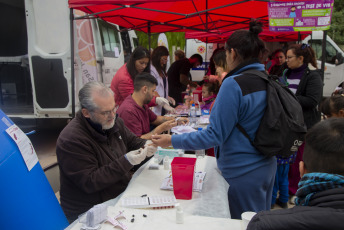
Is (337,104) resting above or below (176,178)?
above

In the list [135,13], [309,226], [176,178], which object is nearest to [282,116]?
[176,178]

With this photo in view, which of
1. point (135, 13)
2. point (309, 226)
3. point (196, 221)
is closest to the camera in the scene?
point (309, 226)

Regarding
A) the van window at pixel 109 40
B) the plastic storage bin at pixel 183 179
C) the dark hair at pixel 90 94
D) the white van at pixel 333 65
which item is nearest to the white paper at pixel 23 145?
the dark hair at pixel 90 94

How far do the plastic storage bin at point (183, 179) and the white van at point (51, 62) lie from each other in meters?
2.67

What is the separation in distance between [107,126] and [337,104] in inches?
84.7

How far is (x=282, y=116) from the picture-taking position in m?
1.64

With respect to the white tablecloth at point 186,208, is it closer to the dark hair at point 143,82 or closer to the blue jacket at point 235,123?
the blue jacket at point 235,123

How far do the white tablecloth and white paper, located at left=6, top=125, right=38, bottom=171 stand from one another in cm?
37

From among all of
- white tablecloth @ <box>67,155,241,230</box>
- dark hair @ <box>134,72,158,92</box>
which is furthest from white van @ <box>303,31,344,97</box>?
white tablecloth @ <box>67,155,241,230</box>

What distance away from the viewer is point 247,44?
1.70 metres

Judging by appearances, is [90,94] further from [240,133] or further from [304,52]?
[304,52]

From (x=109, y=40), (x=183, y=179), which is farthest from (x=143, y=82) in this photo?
(x=109, y=40)

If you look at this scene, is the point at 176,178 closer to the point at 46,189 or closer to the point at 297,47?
the point at 46,189

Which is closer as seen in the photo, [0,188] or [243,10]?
[0,188]
